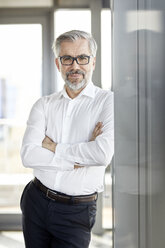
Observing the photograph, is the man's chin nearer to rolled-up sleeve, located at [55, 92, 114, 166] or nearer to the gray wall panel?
rolled-up sleeve, located at [55, 92, 114, 166]

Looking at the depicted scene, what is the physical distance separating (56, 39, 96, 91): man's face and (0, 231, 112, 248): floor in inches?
36.1

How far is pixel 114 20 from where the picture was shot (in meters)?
0.91

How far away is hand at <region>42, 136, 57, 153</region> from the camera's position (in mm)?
1180

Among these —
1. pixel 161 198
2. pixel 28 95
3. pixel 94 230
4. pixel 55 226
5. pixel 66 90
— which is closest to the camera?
pixel 161 198

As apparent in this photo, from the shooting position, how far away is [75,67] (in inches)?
48.5

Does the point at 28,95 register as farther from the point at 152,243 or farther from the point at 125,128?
the point at 152,243

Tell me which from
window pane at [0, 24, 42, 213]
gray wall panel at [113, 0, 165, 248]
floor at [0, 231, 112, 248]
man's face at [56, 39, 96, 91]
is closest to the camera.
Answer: gray wall panel at [113, 0, 165, 248]

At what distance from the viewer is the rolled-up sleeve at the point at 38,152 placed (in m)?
1.16

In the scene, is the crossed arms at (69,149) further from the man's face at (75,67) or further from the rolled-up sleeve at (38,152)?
the man's face at (75,67)

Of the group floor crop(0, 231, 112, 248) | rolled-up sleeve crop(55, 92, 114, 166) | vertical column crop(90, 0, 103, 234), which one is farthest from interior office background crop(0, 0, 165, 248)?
vertical column crop(90, 0, 103, 234)

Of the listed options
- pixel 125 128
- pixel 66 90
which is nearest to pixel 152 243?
pixel 125 128

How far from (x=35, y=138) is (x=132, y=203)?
461mm

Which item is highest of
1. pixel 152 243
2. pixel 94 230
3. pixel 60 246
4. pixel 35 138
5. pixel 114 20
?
pixel 114 20

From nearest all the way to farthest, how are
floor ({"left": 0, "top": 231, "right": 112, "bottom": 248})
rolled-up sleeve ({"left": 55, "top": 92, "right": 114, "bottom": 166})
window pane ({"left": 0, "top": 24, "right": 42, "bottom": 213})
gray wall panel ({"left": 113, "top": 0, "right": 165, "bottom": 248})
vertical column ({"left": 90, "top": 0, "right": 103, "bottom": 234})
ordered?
gray wall panel ({"left": 113, "top": 0, "right": 165, "bottom": 248}), rolled-up sleeve ({"left": 55, "top": 92, "right": 114, "bottom": 166}), floor ({"left": 0, "top": 231, "right": 112, "bottom": 248}), vertical column ({"left": 90, "top": 0, "right": 103, "bottom": 234}), window pane ({"left": 0, "top": 24, "right": 42, "bottom": 213})
